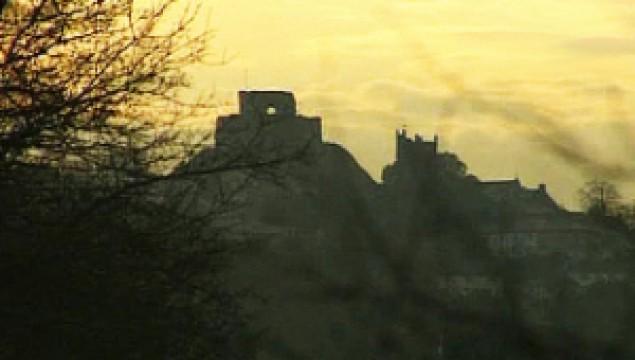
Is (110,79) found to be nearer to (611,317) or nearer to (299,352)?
(299,352)

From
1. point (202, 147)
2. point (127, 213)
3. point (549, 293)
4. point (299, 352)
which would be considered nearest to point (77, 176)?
point (127, 213)

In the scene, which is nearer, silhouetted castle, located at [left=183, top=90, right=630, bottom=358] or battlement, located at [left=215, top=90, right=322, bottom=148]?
silhouetted castle, located at [left=183, top=90, right=630, bottom=358]

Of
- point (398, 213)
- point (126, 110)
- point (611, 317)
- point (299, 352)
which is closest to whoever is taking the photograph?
point (611, 317)

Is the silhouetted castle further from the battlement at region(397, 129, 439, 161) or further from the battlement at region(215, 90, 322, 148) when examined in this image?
the battlement at region(215, 90, 322, 148)

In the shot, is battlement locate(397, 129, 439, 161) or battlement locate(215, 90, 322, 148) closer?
battlement locate(397, 129, 439, 161)

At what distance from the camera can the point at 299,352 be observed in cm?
720

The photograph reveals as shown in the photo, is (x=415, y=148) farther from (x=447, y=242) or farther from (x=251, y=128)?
(x=251, y=128)

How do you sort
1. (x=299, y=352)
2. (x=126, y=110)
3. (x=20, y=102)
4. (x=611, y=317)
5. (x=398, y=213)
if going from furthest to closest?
(x=126, y=110) → (x=20, y=102) → (x=299, y=352) → (x=398, y=213) → (x=611, y=317)

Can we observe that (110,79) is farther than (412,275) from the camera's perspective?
Yes

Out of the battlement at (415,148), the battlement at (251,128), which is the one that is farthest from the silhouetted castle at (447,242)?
the battlement at (251,128)

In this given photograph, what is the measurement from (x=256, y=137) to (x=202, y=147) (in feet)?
2.07

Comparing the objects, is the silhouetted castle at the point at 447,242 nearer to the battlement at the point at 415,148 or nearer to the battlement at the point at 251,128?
the battlement at the point at 415,148

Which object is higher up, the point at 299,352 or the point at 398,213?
the point at 398,213

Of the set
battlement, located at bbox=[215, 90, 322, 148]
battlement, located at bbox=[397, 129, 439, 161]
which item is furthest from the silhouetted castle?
battlement, located at bbox=[215, 90, 322, 148]
